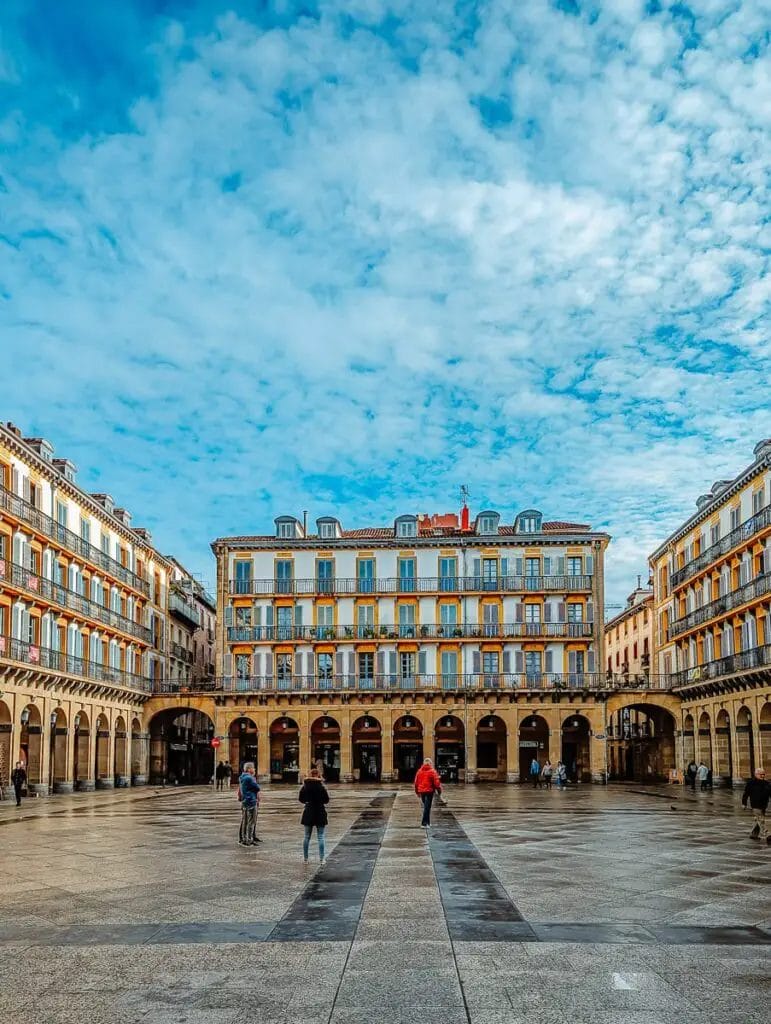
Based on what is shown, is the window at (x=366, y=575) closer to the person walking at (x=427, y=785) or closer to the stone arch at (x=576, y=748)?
the stone arch at (x=576, y=748)

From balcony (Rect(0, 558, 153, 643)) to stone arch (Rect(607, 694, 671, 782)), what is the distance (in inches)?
1180

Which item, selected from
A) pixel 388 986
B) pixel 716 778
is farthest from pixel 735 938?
pixel 716 778

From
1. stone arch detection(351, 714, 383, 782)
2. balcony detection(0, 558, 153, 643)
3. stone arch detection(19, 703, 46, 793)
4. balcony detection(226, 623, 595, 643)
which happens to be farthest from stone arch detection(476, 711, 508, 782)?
stone arch detection(19, 703, 46, 793)

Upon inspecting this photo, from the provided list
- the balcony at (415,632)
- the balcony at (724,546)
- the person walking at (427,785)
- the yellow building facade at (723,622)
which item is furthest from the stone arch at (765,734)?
the person walking at (427,785)

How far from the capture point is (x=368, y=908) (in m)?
13.6

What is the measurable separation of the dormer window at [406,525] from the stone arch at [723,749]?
23405 millimetres

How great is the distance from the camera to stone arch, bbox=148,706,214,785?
69750 mm

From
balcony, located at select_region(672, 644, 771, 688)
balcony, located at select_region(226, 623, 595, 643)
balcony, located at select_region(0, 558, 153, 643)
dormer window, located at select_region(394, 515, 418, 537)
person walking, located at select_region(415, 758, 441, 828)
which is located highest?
dormer window, located at select_region(394, 515, 418, 537)

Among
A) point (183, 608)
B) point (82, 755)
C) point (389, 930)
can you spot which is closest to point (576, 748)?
point (183, 608)

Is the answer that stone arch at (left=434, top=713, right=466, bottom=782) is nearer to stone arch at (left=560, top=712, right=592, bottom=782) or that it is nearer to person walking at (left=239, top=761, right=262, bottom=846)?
stone arch at (left=560, top=712, right=592, bottom=782)

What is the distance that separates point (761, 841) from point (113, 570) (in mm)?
43441

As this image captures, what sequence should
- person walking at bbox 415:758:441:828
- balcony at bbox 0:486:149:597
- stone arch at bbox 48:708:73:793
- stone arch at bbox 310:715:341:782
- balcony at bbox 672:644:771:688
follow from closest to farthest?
person walking at bbox 415:758:441:828
balcony at bbox 0:486:149:597
balcony at bbox 672:644:771:688
stone arch at bbox 48:708:73:793
stone arch at bbox 310:715:341:782

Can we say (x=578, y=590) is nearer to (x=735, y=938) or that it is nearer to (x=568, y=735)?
(x=568, y=735)

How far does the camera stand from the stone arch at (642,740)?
67938mm
